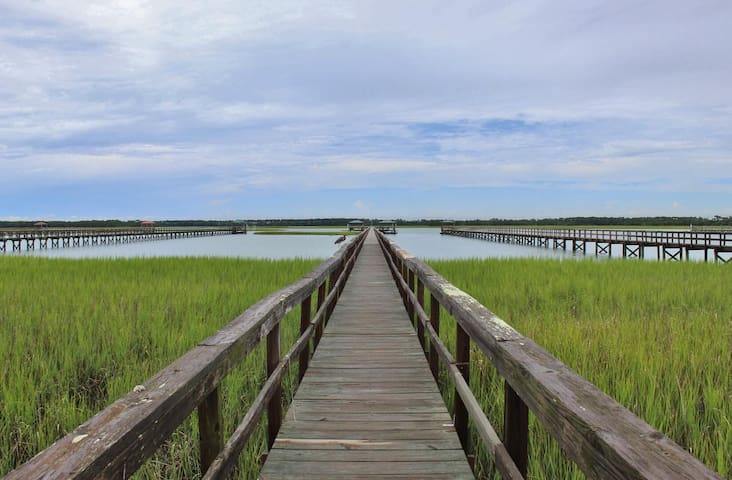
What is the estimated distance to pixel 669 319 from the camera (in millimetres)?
6840

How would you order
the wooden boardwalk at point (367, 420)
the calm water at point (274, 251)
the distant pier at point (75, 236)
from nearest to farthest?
the wooden boardwalk at point (367, 420)
the calm water at point (274, 251)
the distant pier at point (75, 236)

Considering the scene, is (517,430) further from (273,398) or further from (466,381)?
(273,398)

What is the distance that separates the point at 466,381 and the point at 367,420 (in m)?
0.86

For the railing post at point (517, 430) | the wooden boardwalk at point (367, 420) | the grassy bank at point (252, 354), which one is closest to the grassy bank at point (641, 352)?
the grassy bank at point (252, 354)

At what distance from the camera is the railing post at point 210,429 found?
6.01 feet

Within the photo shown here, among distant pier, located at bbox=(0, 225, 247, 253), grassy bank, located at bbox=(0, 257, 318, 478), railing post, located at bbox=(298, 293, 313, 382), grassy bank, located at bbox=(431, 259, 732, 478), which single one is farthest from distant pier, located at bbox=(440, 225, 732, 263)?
distant pier, located at bbox=(0, 225, 247, 253)

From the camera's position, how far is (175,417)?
4.67ft

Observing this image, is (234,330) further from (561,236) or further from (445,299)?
(561,236)

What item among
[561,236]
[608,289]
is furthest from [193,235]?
[608,289]

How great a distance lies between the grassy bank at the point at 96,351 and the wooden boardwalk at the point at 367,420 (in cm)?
43

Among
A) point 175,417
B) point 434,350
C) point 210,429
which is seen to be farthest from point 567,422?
point 434,350

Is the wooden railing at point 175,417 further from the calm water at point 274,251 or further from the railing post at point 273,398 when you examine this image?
the calm water at point 274,251

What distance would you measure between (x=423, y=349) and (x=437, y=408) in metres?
1.56

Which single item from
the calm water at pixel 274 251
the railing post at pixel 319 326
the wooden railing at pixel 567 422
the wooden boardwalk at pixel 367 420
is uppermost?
the wooden railing at pixel 567 422
